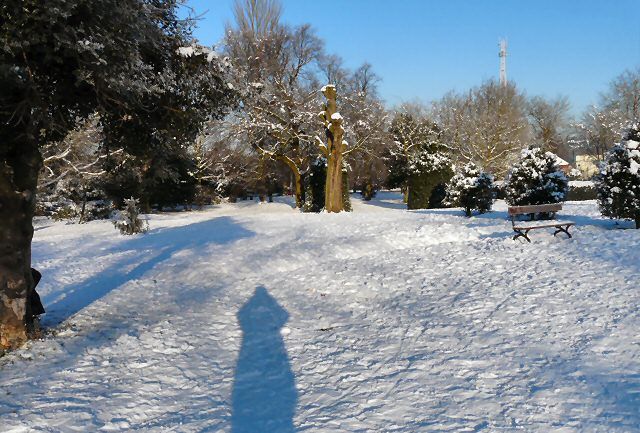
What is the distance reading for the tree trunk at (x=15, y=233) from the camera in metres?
5.32

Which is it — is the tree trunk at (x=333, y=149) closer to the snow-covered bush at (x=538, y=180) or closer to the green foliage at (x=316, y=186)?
the green foliage at (x=316, y=186)

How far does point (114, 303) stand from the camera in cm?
770

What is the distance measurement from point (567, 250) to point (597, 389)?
587cm

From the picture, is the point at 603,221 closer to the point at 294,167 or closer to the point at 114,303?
the point at 114,303

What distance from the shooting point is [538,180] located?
607 inches

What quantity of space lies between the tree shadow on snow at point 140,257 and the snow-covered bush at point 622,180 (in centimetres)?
1003

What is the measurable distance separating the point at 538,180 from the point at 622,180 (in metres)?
3.71

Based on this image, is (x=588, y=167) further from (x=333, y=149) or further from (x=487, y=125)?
(x=333, y=149)

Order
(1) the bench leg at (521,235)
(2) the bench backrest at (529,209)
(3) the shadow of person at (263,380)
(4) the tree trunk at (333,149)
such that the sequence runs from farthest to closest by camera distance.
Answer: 1. (4) the tree trunk at (333,149)
2. (2) the bench backrest at (529,209)
3. (1) the bench leg at (521,235)
4. (3) the shadow of person at (263,380)

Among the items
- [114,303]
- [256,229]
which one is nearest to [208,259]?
[114,303]

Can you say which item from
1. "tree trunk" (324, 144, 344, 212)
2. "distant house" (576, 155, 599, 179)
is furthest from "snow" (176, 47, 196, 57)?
"distant house" (576, 155, 599, 179)

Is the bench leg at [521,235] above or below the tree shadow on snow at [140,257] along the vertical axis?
above

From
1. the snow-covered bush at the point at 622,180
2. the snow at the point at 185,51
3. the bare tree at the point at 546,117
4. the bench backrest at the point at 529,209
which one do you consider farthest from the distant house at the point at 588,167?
the snow at the point at 185,51

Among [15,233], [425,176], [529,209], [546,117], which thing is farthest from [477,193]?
[546,117]
